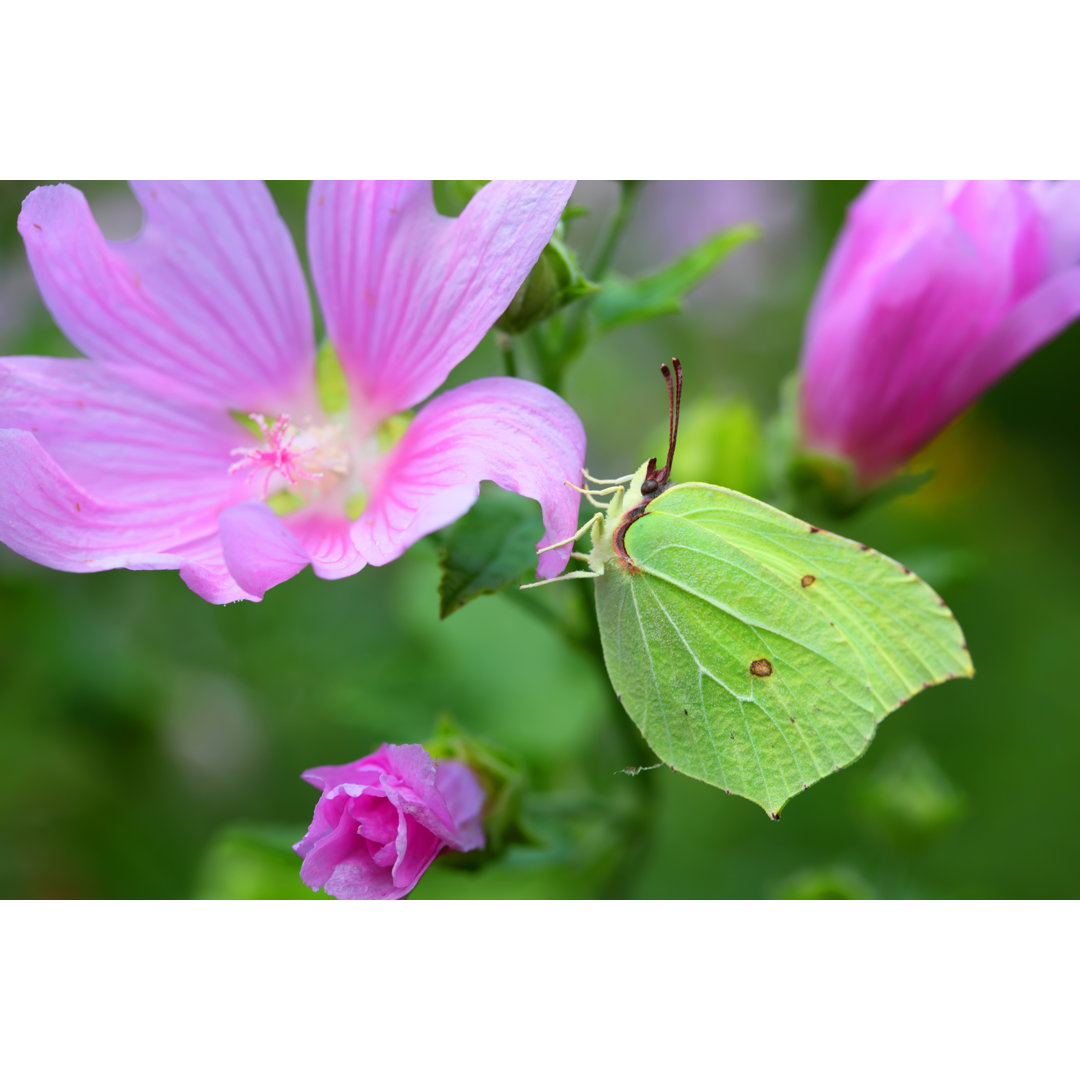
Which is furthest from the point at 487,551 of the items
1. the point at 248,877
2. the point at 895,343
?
the point at 248,877

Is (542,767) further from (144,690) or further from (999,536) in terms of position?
(999,536)

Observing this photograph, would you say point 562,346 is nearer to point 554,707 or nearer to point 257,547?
point 257,547

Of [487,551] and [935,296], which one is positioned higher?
[935,296]

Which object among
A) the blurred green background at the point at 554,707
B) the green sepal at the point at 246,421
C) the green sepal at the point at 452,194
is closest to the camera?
the green sepal at the point at 452,194

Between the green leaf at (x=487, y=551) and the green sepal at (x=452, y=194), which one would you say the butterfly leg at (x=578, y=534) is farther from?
the green sepal at (x=452, y=194)

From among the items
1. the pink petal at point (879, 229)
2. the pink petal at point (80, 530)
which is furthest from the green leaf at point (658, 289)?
the pink petal at point (80, 530)

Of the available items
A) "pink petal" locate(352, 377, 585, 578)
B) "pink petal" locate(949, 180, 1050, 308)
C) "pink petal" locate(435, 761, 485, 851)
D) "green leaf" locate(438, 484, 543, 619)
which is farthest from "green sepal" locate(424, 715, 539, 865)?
"pink petal" locate(949, 180, 1050, 308)
